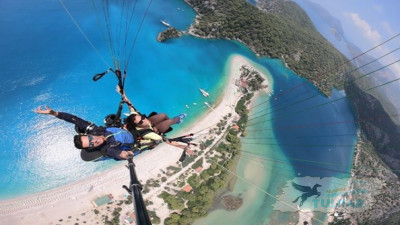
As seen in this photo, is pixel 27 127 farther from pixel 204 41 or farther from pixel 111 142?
pixel 204 41

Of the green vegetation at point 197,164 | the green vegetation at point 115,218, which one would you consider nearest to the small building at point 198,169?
the green vegetation at point 197,164

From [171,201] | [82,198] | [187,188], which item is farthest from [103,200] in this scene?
[187,188]

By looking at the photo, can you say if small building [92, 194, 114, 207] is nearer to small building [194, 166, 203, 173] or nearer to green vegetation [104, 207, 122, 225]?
green vegetation [104, 207, 122, 225]

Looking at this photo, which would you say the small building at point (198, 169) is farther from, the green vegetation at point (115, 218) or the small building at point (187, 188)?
the green vegetation at point (115, 218)

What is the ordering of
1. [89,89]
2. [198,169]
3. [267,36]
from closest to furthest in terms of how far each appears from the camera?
[89,89], [198,169], [267,36]

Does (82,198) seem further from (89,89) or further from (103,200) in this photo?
(89,89)
